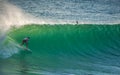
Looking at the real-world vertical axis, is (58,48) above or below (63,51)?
above

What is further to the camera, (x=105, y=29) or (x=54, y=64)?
(x=105, y=29)

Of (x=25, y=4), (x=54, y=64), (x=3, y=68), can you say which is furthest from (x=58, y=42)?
(x=25, y=4)

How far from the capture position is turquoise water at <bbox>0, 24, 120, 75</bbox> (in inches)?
762

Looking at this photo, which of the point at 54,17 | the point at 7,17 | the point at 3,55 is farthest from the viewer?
the point at 54,17

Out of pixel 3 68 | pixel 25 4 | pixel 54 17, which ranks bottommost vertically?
pixel 3 68

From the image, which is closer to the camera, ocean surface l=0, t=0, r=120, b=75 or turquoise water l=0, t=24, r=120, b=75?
turquoise water l=0, t=24, r=120, b=75

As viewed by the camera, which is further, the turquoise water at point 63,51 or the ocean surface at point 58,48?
the ocean surface at point 58,48

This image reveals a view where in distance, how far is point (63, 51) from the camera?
75.7 feet

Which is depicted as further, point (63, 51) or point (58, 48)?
point (58, 48)

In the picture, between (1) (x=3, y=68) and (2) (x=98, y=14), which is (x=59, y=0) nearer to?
(2) (x=98, y=14)

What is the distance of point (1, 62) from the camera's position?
19.5m

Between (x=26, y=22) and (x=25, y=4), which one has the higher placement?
(x=25, y=4)

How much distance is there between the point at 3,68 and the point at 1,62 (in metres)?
0.80

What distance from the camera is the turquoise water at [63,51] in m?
19.3
